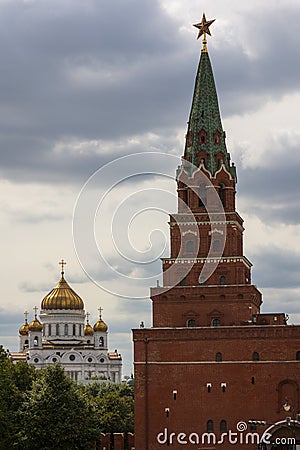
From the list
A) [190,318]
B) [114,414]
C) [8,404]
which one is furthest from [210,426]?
[114,414]

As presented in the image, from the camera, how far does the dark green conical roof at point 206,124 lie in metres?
91.4

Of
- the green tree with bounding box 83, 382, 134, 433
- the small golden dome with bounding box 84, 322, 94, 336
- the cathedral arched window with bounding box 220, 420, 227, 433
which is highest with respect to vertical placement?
the small golden dome with bounding box 84, 322, 94, 336

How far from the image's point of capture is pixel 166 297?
296ft

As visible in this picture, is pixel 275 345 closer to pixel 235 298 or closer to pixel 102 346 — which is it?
pixel 235 298

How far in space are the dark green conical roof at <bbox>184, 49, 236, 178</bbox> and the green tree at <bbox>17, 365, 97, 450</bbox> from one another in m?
20.8

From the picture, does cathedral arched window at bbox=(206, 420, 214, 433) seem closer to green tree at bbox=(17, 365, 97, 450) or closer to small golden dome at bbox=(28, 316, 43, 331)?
green tree at bbox=(17, 365, 97, 450)

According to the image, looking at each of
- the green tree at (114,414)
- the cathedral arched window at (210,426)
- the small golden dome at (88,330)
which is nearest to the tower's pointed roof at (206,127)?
the cathedral arched window at (210,426)

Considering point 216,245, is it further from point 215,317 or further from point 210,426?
point 210,426

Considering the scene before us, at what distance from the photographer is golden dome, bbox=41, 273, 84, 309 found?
18638 centimetres

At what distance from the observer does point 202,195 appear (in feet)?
298

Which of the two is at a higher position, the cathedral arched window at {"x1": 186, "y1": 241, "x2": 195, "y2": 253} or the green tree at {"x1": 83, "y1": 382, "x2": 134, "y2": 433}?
→ the cathedral arched window at {"x1": 186, "y1": 241, "x2": 195, "y2": 253}

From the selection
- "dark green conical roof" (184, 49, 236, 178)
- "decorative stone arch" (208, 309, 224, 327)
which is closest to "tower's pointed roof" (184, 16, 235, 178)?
"dark green conical roof" (184, 49, 236, 178)

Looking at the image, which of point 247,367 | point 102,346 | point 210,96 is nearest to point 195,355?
point 247,367

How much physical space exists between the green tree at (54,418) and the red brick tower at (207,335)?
500cm
